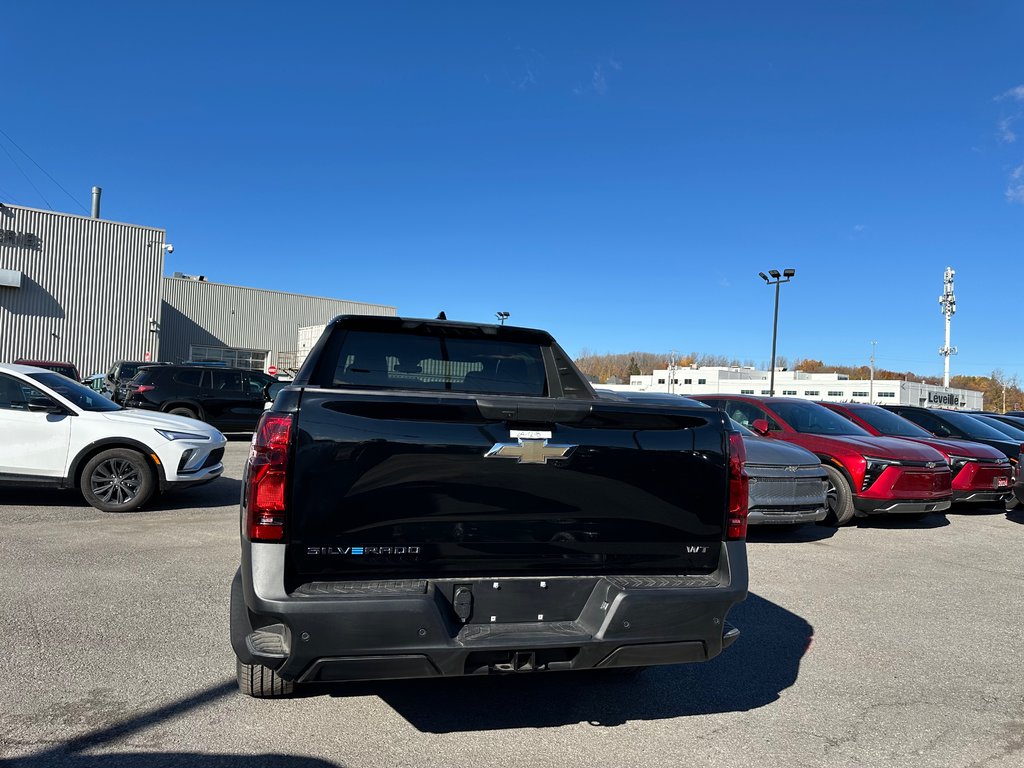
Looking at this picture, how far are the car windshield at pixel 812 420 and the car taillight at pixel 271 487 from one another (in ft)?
28.8

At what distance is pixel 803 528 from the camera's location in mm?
9477

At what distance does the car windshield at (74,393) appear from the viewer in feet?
28.5

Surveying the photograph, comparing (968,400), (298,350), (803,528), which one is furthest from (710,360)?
(803,528)

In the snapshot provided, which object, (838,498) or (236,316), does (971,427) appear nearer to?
(838,498)

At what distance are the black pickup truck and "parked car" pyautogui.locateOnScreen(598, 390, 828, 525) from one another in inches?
197

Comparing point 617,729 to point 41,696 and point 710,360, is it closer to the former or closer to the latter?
point 41,696

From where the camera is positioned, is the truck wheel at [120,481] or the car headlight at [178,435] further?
the car headlight at [178,435]

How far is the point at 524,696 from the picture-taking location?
388 cm

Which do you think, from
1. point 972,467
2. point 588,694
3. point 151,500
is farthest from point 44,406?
point 972,467

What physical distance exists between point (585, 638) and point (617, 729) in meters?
0.88

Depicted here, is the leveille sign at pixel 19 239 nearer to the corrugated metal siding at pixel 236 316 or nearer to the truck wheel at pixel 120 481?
the corrugated metal siding at pixel 236 316

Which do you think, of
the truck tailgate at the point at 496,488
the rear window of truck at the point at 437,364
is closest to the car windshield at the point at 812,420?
the rear window of truck at the point at 437,364

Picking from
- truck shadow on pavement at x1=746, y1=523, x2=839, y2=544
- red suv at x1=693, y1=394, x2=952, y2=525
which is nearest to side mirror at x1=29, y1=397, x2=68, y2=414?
red suv at x1=693, y1=394, x2=952, y2=525

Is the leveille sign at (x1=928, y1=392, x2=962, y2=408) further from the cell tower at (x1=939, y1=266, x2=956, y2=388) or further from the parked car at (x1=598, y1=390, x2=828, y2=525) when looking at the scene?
the parked car at (x1=598, y1=390, x2=828, y2=525)
